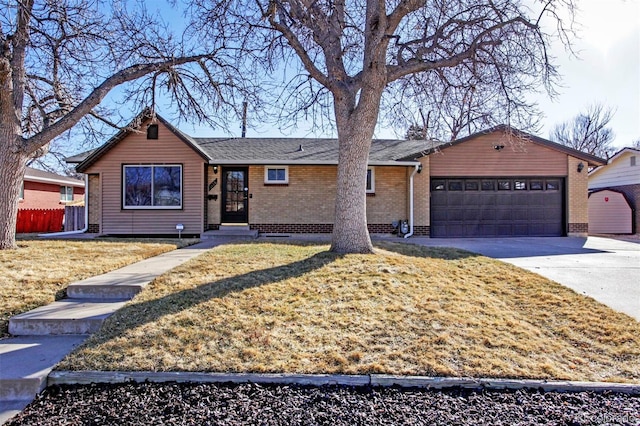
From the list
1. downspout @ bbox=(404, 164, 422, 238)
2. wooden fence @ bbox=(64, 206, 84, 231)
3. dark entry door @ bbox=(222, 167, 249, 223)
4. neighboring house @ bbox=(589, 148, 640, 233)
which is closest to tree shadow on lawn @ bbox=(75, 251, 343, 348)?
downspout @ bbox=(404, 164, 422, 238)

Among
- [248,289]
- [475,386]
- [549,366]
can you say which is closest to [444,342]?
[475,386]

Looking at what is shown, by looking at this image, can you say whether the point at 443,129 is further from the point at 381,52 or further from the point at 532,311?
the point at 532,311

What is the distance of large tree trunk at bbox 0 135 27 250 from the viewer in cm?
795

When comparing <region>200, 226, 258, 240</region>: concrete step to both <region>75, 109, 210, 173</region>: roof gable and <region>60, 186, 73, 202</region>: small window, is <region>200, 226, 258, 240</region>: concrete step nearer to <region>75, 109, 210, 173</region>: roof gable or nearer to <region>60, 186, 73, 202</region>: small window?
<region>75, 109, 210, 173</region>: roof gable

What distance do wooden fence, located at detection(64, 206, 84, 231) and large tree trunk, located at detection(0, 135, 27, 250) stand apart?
25.2 ft

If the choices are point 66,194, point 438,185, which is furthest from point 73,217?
point 438,185

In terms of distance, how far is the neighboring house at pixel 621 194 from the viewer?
16281mm

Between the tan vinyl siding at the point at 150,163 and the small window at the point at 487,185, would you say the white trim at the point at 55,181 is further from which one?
the small window at the point at 487,185

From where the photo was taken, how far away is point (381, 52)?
7.19 m

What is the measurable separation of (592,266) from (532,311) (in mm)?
4170

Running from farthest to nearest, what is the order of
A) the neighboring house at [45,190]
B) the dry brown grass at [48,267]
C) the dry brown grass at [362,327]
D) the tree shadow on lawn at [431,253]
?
the neighboring house at [45,190] → the tree shadow on lawn at [431,253] → the dry brown grass at [48,267] → the dry brown grass at [362,327]

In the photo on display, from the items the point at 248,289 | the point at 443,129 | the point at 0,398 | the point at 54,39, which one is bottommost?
the point at 0,398

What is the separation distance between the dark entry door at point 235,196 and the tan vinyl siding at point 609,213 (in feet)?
52.2

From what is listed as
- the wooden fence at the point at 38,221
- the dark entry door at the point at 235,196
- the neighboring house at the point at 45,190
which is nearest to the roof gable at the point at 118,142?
the dark entry door at the point at 235,196
